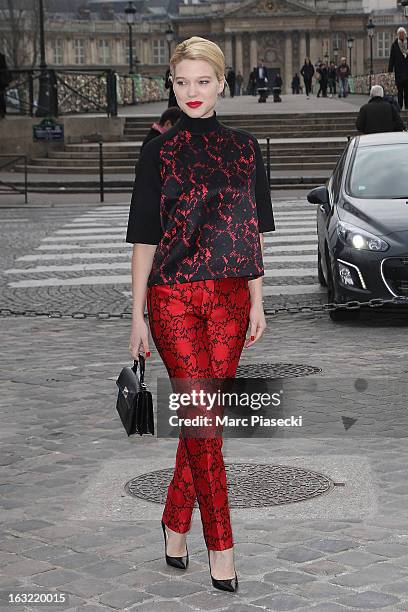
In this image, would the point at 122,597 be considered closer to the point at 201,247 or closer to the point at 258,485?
the point at 201,247

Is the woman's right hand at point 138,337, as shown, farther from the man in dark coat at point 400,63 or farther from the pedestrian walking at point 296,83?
the pedestrian walking at point 296,83

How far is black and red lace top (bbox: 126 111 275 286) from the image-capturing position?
15.3 feet

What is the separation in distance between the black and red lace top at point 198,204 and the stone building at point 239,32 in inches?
5929

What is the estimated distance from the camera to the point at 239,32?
6147 inches

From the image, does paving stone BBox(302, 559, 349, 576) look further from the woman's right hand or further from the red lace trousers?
the woman's right hand

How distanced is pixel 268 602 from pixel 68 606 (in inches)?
25.5

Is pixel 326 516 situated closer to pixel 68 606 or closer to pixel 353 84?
pixel 68 606

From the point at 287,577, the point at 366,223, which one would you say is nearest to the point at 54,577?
the point at 287,577

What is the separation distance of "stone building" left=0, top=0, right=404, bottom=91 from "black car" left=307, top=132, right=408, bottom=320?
143 m

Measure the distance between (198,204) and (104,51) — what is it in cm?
15858

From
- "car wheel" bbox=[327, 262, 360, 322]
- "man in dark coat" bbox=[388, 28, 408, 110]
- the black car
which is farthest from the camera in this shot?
"man in dark coat" bbox=[388, 28, 408, 110]

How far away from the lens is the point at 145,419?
483cm

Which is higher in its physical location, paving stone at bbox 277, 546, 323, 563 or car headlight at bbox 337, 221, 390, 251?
car headlight at bbox 337, 221, 390, 251

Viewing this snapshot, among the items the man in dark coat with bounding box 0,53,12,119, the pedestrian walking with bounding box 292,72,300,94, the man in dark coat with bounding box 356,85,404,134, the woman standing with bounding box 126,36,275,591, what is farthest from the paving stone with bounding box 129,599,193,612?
the pedestrian walking with bounding box 292,72,300,94
